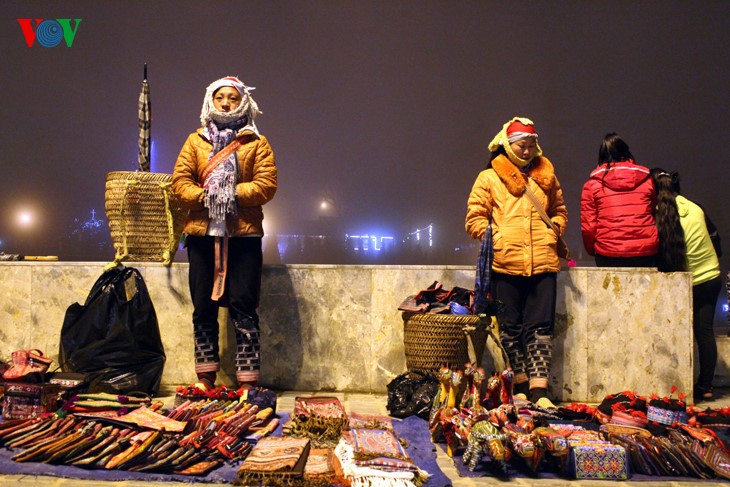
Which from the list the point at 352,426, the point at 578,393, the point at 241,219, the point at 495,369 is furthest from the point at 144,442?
the point at 578,393

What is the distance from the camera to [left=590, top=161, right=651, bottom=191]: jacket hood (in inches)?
168

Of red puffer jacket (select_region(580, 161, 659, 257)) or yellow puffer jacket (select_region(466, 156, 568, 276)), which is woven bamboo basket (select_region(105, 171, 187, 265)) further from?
red puffer jacket (select_region(580, 161, 659, 257))

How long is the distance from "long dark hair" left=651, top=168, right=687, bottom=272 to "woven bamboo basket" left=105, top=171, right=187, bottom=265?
133 inches

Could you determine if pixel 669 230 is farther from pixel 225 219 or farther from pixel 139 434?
pixel 139 434

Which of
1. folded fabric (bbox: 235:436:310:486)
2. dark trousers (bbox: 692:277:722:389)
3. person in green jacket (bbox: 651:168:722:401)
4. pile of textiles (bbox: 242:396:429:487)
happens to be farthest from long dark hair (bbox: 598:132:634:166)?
folded fabric (bbox: 235:436:310:486)

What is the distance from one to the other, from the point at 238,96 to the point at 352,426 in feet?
6.91

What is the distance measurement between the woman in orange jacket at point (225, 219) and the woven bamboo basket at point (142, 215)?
612 millimetres

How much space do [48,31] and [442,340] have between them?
5.88 m

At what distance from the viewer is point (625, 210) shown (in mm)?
4266

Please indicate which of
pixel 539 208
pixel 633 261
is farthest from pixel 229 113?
pixel 633 261

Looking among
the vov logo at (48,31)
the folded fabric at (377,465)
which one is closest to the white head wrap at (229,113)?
the folded fabric at (377,465)

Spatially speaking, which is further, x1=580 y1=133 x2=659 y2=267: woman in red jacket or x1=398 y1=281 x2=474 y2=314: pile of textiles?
x1=580 y1=133 x2=659 y2=267: woman in red jacket

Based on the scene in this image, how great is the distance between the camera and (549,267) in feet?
12.4

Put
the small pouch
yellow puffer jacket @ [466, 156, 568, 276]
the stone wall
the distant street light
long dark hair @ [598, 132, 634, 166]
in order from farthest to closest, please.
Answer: the distant street light < long dark hair @ [598, 132, 634, 166] < the stone wall < yellow puffer jacket @ [466, 156, 568, 276] < the small pouch
